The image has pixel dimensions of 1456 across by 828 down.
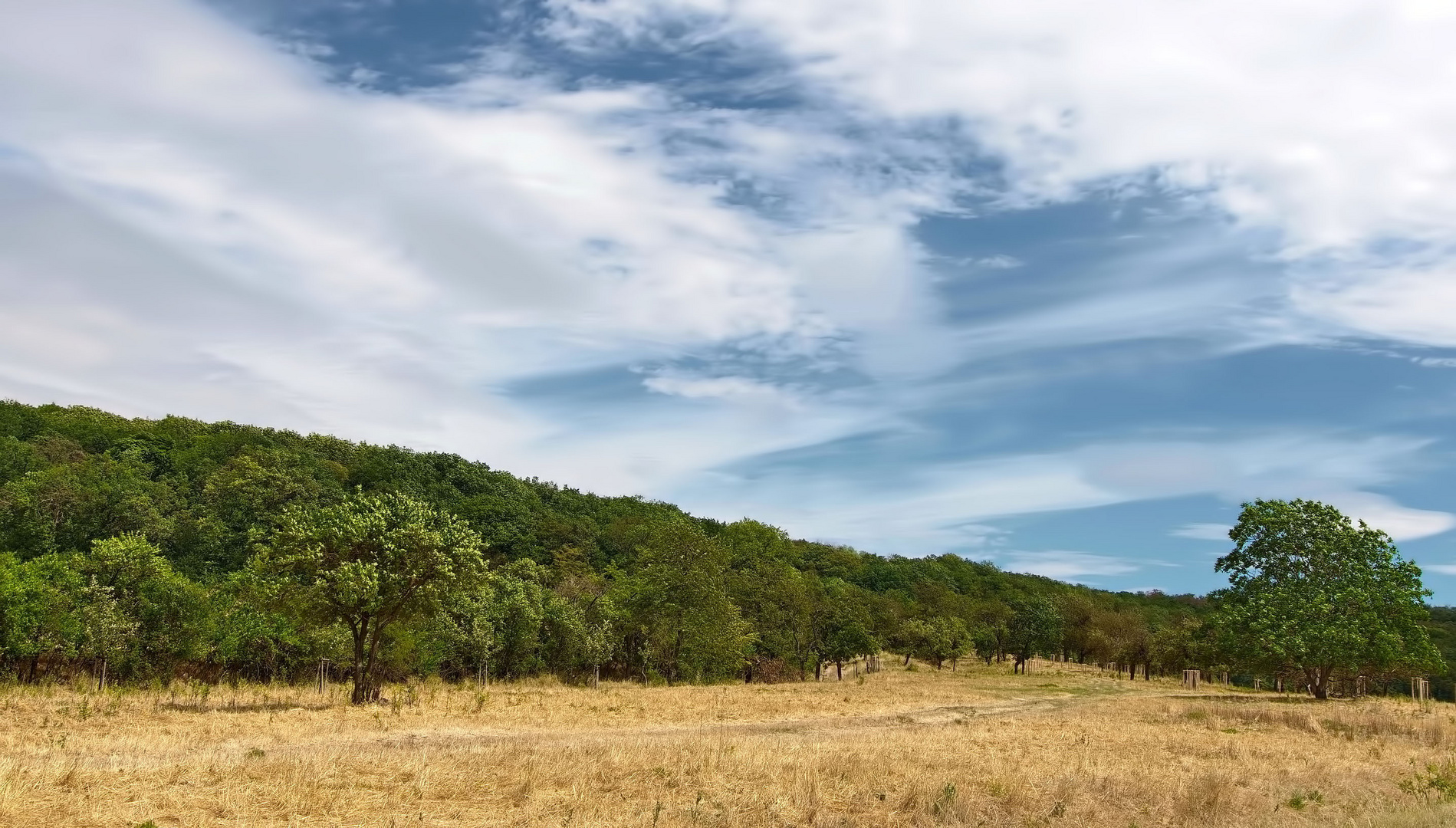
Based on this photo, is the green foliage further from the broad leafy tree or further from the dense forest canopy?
the broad leafy tree

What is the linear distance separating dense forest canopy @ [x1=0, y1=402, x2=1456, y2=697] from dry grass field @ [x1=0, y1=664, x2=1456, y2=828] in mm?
7475

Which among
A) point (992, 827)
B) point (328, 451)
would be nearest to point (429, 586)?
point (992, 827)

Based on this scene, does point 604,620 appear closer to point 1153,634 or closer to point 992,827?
Answer: point 992,827

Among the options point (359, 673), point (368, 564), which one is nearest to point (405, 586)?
point (368, 564)

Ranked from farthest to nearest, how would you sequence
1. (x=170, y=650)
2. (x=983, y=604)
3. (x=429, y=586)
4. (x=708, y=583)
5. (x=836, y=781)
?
(x=983, y=604), (x=708, y=583), (x=170, y=650), (x=429, y=586), (x=836, y=781)

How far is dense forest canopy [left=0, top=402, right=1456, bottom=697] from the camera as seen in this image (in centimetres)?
3725

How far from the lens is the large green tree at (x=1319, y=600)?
45375mm

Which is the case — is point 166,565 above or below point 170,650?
above

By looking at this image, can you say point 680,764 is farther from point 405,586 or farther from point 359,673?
point 359,673

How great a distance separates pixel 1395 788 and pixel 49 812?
27.4 m

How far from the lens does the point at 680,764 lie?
20.1 m

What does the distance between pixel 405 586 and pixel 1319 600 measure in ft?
152

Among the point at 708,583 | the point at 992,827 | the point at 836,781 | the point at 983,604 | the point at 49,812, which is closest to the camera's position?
the point at 49,812

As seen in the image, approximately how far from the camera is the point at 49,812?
1352 centimetres
